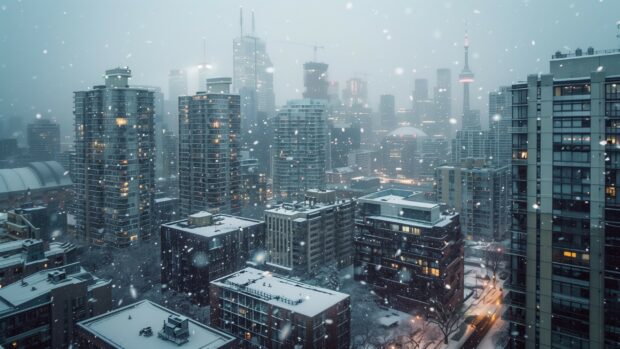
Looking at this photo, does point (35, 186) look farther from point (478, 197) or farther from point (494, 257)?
point (478, 197)

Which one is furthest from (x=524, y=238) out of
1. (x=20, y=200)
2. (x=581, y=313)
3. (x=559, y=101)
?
(x=20, y=200)

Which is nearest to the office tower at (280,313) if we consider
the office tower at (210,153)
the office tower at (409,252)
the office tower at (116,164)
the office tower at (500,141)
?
the office tower at (409,252)

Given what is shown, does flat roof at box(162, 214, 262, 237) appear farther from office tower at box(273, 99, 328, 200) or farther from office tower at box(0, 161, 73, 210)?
office tower at box(0, 161, 73, 210)

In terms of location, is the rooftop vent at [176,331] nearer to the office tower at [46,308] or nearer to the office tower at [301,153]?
the office tower at [46,308]

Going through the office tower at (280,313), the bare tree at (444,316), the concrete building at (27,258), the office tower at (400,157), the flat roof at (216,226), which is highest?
the office tower at (400,157)

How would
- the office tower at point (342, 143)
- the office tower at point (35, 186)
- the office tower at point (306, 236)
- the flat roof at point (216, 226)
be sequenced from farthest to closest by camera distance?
the office tower at point (342, 143) → the office tower at point (35, 186) → the office tower at point (306, 236) → the flat roof at point (216, 226)

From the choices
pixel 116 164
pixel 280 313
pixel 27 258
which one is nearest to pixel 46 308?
pixel 27 258

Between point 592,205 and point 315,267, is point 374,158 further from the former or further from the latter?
point 592,205
